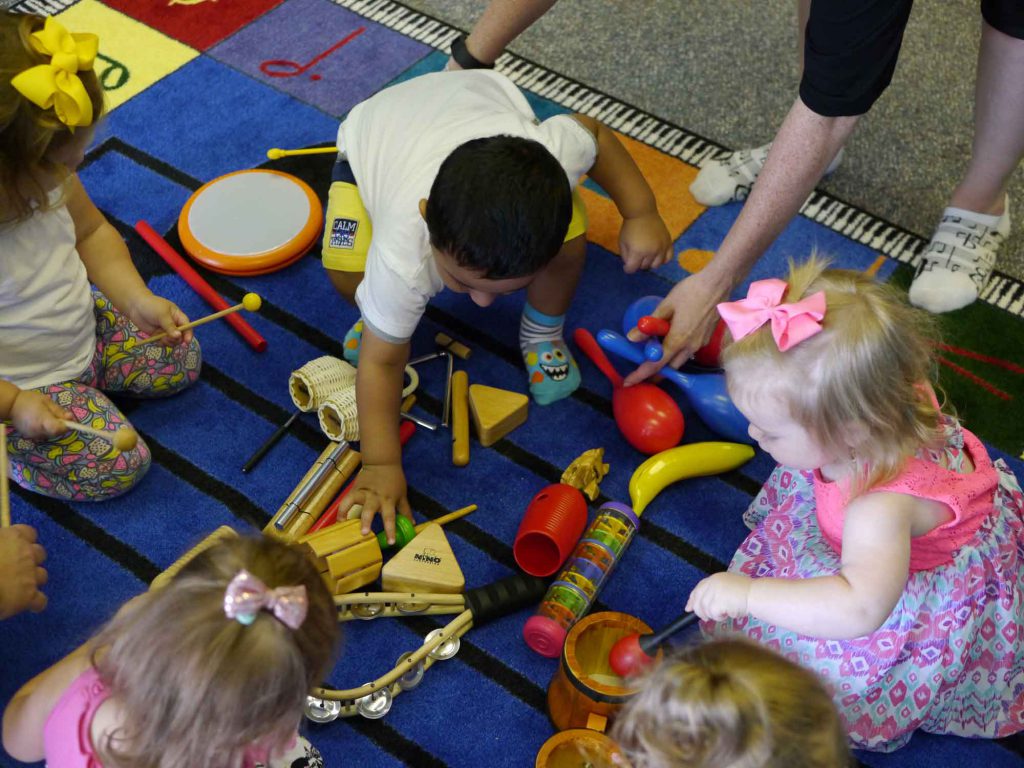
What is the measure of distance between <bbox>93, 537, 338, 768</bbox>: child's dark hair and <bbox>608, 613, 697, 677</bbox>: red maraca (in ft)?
1.25

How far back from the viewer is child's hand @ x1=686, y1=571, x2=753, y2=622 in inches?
37.0

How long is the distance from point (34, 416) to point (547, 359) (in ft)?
2.10

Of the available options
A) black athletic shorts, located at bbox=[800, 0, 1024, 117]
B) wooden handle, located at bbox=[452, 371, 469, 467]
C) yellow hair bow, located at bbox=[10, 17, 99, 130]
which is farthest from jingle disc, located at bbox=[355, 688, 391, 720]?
black athletic shorts, located at bbox=[800, 0, 1024, 117]

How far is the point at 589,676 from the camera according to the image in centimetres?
103

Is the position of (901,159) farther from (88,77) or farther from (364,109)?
(88,77)

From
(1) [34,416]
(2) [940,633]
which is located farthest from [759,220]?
(1) [34,416]

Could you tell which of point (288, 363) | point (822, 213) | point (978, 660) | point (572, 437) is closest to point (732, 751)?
point (978, 660)

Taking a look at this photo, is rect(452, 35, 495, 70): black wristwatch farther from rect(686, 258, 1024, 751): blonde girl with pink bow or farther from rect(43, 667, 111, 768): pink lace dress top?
rect(43, 667, 111, 768): pink lace dress top

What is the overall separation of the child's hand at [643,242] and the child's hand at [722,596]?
56 centimetres

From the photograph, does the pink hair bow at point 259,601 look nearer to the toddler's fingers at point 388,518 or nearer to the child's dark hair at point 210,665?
the child's dark hair at point 210,665

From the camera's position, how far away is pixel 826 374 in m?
0.87

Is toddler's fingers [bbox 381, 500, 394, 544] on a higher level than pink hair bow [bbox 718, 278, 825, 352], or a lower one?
lower

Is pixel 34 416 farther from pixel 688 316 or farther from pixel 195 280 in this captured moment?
pixel 688 316

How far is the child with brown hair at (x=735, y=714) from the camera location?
0.66 meters
